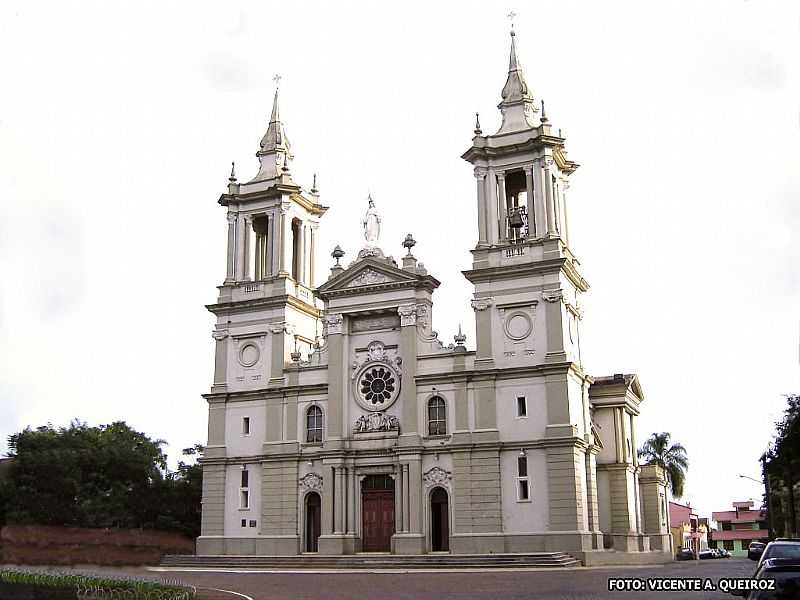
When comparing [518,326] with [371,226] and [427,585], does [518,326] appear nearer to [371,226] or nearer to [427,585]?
[371,226]

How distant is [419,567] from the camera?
120ft

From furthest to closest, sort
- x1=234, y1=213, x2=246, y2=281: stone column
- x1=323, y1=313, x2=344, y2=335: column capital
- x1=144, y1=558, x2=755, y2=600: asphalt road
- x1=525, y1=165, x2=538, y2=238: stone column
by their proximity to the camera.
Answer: x1=234, y1=213, x2=246, y2=281: stone column → x1=323, y1=313, x2=344, y2=335: column capital → x1=525, y1=165, x2=538, y2=238: stone column → x1=144, y1=558, x2=755, y2=600: asphalt road

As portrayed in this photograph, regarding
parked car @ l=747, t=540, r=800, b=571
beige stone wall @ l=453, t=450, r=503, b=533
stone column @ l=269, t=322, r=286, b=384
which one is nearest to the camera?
parked car @ l=747, t=540, r=800, b=571

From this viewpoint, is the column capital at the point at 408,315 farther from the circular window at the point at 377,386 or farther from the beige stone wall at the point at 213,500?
the beige stone wall at the point at 213,500

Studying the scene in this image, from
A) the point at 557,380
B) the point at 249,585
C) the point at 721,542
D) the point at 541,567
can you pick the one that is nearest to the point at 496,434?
the point at 557,380

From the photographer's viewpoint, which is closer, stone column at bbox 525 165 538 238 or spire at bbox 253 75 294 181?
stone column at bbox 525 165 538 238

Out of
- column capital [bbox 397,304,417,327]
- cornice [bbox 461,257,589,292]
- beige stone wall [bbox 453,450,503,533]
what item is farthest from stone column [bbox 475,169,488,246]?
beige stone wall [bbox 453,450,503,533]

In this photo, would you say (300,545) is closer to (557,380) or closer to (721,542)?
(557,380)

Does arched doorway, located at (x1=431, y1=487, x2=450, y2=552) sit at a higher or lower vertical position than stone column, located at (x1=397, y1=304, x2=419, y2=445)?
lower

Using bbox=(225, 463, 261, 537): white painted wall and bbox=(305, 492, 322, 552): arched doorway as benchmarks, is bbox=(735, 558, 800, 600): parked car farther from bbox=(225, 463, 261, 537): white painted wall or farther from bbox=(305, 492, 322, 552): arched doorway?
bbox=(225, 463, 261, 537): white painted wall

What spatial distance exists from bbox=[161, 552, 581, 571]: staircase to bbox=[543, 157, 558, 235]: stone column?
14399 millimetres

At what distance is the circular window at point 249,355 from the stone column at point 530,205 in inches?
584

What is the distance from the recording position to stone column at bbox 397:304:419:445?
4172cm

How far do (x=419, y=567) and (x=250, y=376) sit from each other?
47.2ft
